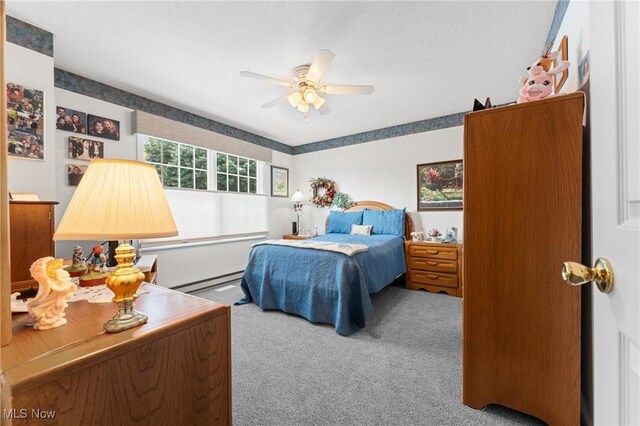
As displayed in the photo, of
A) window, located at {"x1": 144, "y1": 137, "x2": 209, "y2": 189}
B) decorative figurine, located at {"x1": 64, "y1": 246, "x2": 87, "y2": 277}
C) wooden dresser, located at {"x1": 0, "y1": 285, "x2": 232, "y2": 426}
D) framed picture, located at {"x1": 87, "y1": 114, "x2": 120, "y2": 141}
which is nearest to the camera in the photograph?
wooden dresser, located at {"x1": 0, "y1": 285, "x2": 232, "y2": 426}

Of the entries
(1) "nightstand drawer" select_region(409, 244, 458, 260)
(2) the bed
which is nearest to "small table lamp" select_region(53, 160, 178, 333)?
(2) the bed

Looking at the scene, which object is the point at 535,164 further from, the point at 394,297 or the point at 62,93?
the point at 62,93

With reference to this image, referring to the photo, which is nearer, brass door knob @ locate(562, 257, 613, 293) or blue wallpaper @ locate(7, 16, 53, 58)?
brass door knob @ locate(562, 257, 613, 293)

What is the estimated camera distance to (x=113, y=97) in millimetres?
2957

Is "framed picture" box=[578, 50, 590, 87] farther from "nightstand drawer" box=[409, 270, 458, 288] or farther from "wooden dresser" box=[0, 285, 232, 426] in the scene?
"nightstand drawer" box=[409, 270, 458, 288]

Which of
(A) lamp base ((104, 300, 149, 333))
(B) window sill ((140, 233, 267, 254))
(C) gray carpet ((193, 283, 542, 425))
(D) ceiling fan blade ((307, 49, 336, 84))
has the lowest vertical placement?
(C) gray carpet ((193, 283, 542, 425))

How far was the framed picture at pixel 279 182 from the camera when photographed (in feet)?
16.6

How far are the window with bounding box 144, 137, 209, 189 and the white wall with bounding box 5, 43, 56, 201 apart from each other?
115cm

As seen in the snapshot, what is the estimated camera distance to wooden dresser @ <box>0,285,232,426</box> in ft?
2.03

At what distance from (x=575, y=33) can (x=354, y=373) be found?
7.83ft

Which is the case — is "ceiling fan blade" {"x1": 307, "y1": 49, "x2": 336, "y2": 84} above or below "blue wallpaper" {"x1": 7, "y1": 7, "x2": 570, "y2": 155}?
below

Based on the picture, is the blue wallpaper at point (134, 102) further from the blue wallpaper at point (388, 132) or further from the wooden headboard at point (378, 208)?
the wooden headboard at point (378, 208)

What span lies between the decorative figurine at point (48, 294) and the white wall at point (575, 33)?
2.34m

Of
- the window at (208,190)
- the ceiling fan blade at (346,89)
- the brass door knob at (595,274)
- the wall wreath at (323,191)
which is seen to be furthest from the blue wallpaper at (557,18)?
the window at (208,190)
